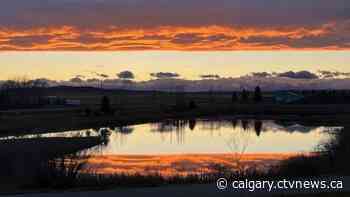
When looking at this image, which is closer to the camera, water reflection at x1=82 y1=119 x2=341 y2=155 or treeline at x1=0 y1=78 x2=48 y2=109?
water reflection at x1=82 y1=119 x2=341 y2=155

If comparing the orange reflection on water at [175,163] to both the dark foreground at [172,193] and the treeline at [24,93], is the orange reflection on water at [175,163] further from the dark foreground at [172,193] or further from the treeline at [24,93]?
the treeline at [24,93]

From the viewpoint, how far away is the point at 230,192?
16828 mm

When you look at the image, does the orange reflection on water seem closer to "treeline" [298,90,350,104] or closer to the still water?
the still water

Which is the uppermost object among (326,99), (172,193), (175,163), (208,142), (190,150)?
(172,193)

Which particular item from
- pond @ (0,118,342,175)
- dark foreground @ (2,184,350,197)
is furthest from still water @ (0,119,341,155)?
dark foreground @ (2,184,350,197)

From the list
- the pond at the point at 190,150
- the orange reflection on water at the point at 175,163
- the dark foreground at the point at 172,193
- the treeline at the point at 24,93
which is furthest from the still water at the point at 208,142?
the treeline at the point at 24,93

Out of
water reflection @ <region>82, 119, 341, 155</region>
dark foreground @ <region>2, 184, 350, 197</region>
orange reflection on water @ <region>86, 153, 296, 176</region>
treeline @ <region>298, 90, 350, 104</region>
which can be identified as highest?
dark foreground @ <region>2, 184, 350, 197</region>

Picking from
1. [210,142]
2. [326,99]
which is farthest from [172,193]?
[326,99]

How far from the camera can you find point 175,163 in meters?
35.3

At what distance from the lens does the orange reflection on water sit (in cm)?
3172

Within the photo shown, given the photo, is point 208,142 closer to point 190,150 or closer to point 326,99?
point 190,150

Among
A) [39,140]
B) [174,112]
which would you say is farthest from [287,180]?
[174,112]

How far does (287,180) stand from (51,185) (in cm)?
667

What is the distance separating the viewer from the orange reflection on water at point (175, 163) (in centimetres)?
3172
